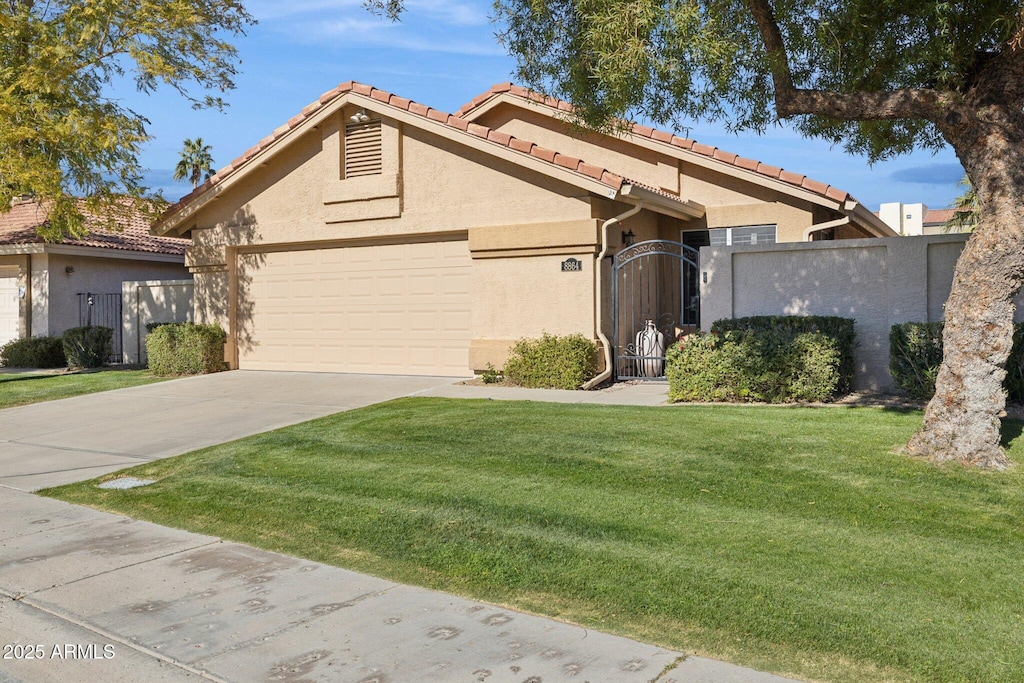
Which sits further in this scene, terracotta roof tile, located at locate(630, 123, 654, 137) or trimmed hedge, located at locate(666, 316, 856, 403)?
terracotta roof tile, located at locate(630, 123, 654, 137)

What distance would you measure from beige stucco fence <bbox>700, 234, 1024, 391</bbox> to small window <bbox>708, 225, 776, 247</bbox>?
311cm

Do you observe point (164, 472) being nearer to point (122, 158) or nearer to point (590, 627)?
point (590, 627)

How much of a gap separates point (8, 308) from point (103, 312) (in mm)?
2262

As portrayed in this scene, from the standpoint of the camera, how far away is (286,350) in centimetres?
1814

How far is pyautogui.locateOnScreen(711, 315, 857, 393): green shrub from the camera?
1215 centimetres

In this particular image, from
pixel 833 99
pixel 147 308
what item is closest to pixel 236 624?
pixel 833 99

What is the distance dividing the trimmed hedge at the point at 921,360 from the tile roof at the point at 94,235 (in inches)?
A: 674

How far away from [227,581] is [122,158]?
1539cm

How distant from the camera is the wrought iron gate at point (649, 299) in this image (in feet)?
48.8

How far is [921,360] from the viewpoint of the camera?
36.6 ft

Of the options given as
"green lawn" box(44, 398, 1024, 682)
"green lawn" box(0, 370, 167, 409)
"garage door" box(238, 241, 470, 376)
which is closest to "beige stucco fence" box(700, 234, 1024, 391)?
"green lawn" box(44, 398, 1024, 682)

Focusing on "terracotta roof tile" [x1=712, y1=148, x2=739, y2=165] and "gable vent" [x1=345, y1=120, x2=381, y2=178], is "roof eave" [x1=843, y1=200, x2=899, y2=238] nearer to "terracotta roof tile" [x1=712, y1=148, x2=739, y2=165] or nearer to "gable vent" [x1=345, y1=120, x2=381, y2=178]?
"terracotta roof tile" [x1=712, y1=148, x2=739, y2=165]

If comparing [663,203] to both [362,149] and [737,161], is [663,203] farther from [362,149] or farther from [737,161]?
[362,149]

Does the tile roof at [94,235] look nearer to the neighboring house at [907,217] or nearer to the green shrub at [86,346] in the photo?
the green shrub at [86,346]
